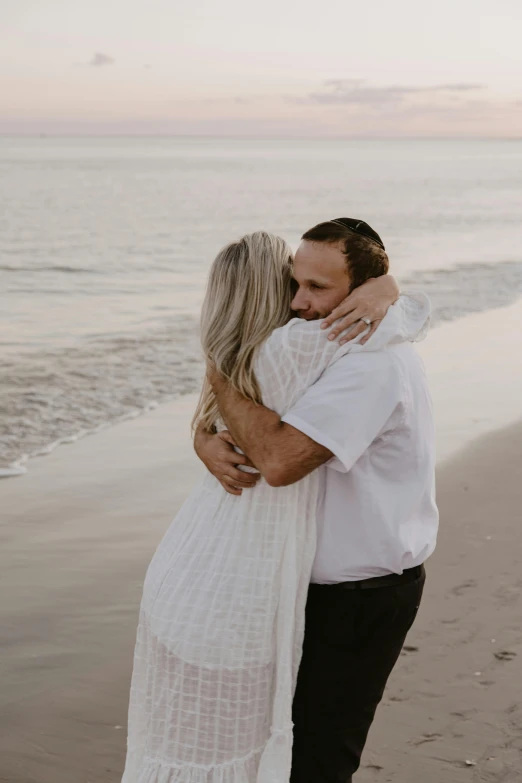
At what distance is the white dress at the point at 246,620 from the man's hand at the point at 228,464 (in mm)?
35

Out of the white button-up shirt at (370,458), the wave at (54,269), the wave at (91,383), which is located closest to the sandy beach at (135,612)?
the wave at (91,383)

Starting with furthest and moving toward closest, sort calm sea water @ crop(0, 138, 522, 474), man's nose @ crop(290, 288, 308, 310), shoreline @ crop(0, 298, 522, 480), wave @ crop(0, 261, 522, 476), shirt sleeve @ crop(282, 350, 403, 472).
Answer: calm sea water @ crop(0, 138, 522, 474)
wave @ crop(0, 261, 522, 476)
shoreline @ crop(0, 298, 522, 480)
man's nose @ crop(290, 288, 308, 310)
shirt sleeve @ crop(282, 350, 403, 472)

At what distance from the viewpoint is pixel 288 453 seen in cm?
229

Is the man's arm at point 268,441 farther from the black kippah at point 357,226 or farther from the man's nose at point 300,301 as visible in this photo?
the black kippah at point 357,226

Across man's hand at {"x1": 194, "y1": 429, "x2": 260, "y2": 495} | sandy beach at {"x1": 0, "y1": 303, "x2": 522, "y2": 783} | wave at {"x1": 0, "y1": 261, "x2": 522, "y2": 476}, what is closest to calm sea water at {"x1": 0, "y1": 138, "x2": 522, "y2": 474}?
wave at {"x1": 0, "y1": 261, "x2": 522, "y2": 476}

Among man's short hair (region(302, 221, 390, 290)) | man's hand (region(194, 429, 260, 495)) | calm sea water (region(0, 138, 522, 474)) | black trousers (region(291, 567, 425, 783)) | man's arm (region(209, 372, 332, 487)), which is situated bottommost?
calm sea water (region(0, 138, 522, 474))

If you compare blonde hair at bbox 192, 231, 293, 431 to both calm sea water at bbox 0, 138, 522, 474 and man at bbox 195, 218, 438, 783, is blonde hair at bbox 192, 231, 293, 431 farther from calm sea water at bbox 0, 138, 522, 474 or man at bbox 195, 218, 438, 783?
calm sea water at bbox 0, 138, 522, 474

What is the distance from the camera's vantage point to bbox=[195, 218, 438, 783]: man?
7.51 feet

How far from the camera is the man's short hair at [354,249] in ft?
8.13

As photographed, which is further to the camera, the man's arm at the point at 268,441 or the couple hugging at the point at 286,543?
the couple hugging at the point at 286,543

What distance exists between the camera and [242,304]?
8.08ft

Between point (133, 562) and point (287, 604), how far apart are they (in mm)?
3458

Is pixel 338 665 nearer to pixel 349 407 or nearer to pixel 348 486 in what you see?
pixel 348 486

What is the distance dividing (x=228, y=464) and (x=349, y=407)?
40 centimetres
